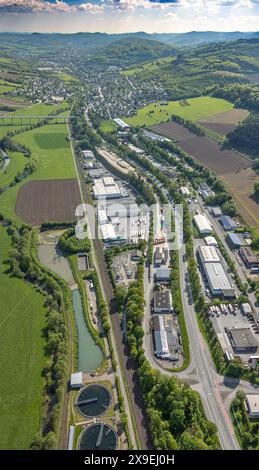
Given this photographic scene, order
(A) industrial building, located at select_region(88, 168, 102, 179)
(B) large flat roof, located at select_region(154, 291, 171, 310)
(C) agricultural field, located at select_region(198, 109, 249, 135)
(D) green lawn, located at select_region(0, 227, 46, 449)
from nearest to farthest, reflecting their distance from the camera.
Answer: (D) green lawn, located at select_region(0, 227, 46, 449) → (B) large flat roof, located at select_region(154, 291, 171, 310) → (A) industrial building, located at select_region(88, 168, 102, 179) → (C) agricultural field, located at select_region(198, 109, 249, 135)

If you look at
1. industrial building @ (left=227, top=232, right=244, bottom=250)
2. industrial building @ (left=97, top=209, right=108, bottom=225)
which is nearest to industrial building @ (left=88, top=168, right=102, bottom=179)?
industrial building @ (left=97, top=209, right=108, bottom=225)

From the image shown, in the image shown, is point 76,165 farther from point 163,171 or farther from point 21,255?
point 21,255

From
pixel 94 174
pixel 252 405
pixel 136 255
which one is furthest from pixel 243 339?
pixel 94 174

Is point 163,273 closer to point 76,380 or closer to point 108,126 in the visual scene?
point 76,380

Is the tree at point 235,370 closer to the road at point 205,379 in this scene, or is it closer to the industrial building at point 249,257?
the road at point 205,379

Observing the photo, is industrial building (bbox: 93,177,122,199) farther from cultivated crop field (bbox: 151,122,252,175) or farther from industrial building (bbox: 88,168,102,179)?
cultivated crop field (bbox: 151,122,252,175)

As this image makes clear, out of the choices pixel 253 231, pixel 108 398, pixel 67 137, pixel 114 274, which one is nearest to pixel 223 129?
pixel 67 137
